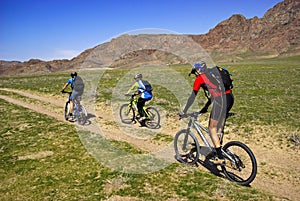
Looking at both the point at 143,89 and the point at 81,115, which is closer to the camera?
the point at 143,89

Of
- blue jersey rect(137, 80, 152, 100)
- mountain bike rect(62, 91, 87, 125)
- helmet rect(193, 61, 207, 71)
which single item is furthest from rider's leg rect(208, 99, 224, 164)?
mountain bike rect(62, 91, 87, 125)

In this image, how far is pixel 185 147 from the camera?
9.36 meters

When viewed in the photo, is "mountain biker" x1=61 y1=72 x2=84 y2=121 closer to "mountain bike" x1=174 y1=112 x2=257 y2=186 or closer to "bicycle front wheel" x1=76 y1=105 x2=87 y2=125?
"bicycle front wheel" x1=76 y1=105 x2=87 y2=125

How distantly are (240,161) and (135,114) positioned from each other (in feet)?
27.5

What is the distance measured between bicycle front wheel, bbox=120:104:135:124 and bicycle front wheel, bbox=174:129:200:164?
592cm

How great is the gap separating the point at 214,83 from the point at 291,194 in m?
3.91

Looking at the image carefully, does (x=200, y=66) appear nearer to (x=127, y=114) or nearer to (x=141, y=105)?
(x=141, y=105)

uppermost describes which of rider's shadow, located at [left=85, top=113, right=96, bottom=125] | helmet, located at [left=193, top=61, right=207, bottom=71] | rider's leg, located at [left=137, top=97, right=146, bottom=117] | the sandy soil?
helmet, located at [left=193, top=61, right=207, bottom=71]

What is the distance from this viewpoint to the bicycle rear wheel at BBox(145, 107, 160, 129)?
46.3 feet

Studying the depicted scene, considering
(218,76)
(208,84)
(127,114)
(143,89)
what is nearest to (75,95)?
(127,114)

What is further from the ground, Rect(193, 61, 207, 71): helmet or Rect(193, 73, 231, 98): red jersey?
Rect(193, 61, 207, 71): helmet

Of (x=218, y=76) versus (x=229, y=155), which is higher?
(x=218, y=76)

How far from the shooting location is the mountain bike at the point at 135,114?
14.1 m

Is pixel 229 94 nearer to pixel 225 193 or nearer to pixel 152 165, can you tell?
pixel 225 193
